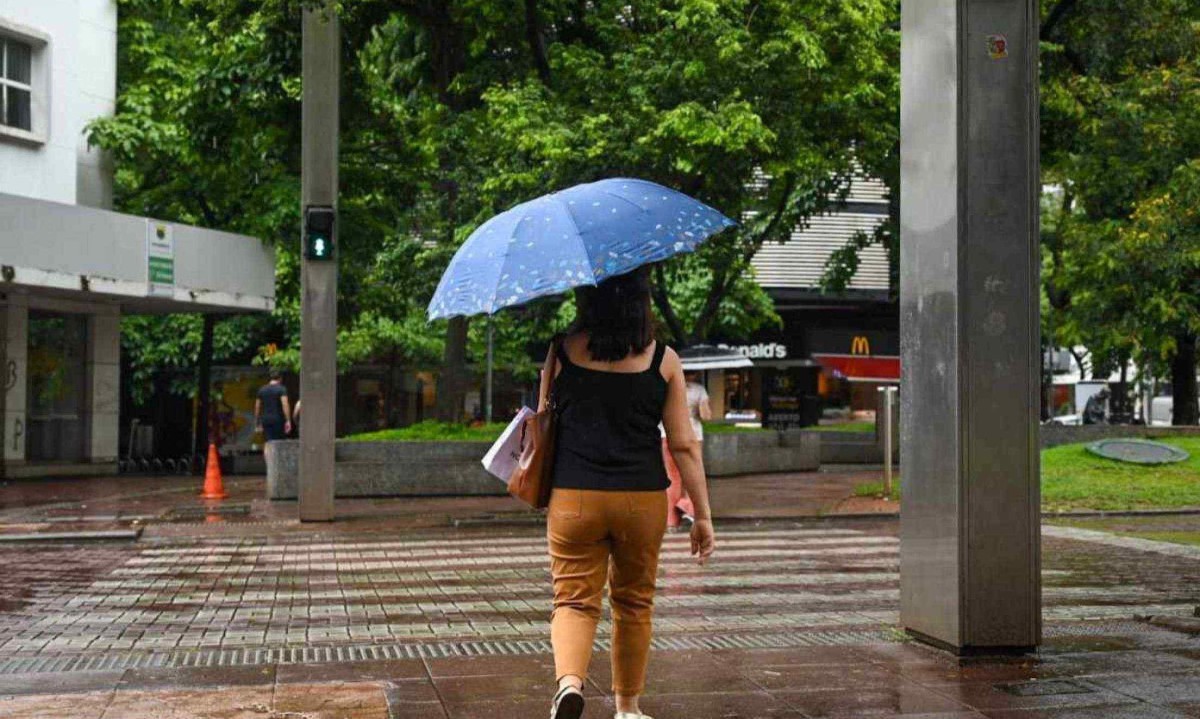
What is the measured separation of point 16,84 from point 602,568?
2364 cm

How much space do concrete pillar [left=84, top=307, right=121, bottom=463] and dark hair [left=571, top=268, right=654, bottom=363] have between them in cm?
2481

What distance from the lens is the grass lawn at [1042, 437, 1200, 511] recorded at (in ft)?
59.1

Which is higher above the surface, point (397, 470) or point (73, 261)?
point (73, 261)

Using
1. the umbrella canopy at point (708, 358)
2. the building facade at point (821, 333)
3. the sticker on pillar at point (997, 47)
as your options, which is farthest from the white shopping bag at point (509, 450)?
the building facade at point (821, 333)

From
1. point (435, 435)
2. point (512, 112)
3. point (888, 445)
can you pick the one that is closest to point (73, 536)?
point (435, 435)

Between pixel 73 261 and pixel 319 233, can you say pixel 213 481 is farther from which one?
pixel 319 233

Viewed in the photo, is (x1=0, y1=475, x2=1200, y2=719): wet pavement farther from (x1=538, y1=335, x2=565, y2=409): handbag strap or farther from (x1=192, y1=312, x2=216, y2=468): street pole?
(x1=192, y1=312, x2=216, y2=468): street pole

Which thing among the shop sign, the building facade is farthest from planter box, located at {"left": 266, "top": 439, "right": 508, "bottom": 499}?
the shop sign

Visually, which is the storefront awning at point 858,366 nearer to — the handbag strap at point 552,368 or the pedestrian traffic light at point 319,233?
the pedestrian traffic light at point 319,233

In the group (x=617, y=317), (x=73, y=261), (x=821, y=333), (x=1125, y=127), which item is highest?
(x=1125, y=127)

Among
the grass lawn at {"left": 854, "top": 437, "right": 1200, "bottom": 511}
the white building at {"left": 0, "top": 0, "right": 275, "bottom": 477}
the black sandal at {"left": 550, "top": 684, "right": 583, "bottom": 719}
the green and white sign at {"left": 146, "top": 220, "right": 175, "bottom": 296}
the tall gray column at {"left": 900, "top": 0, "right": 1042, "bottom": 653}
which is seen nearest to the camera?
the black sandal at {"left": 550, "top": 684, "right": 583, "bottom": 719}

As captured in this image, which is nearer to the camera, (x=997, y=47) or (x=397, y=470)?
(x=997, y=47)

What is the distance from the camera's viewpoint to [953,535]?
261 inches

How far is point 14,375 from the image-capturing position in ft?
86.4
